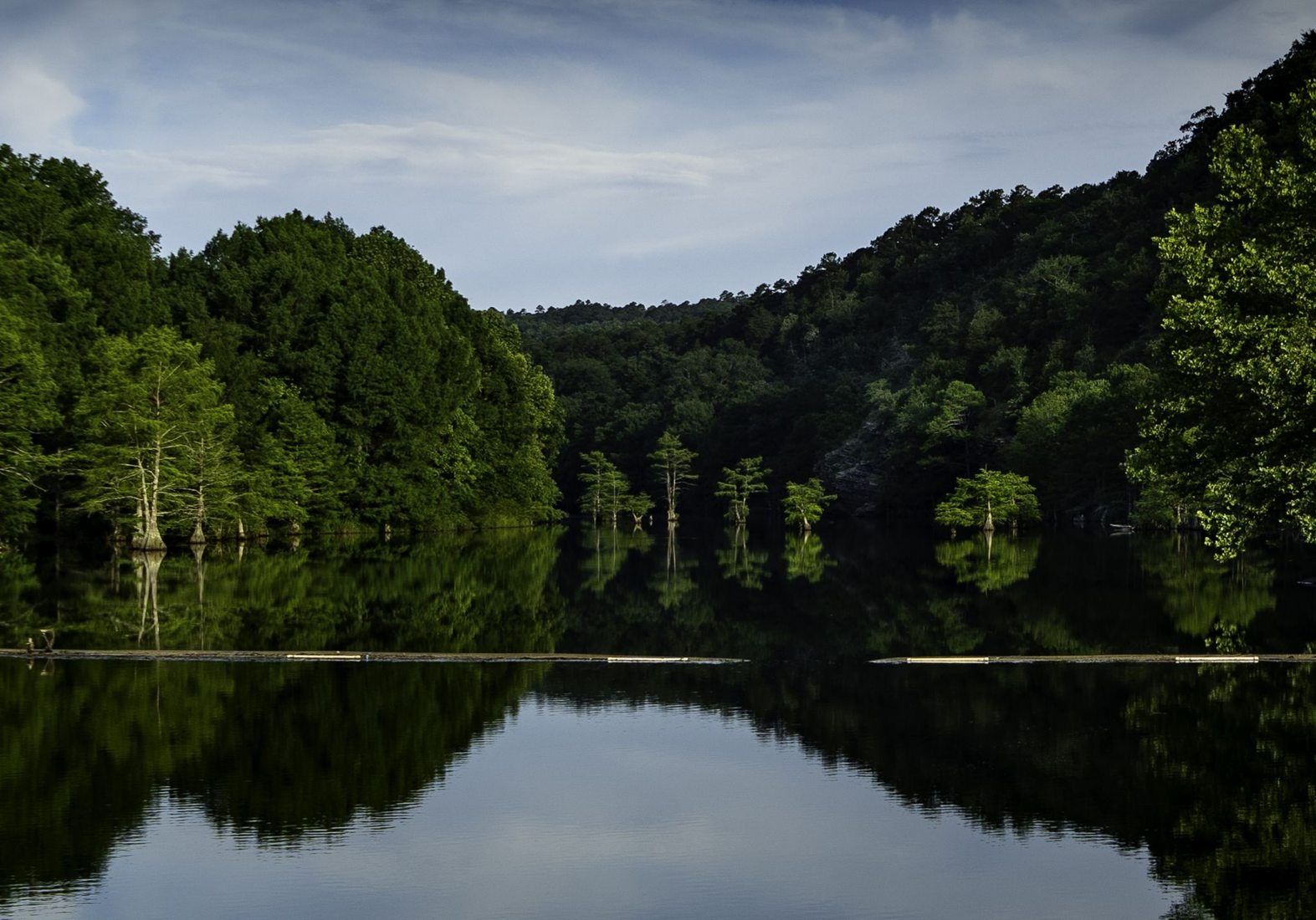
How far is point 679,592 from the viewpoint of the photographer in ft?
131

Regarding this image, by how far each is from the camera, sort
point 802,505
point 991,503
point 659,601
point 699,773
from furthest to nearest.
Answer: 1. point 802,505
2. point 991,503
3. point 659,601
4. point 699,773

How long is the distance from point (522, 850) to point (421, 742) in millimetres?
4956

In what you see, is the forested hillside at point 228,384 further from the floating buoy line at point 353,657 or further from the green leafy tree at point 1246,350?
the green leafy tree at point 1246,350

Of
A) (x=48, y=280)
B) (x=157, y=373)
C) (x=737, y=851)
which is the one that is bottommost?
(x=737, y=851)

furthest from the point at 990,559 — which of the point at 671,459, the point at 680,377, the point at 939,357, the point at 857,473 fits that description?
the point at 680,377

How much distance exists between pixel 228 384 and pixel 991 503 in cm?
4837

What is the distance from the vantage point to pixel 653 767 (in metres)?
17.5

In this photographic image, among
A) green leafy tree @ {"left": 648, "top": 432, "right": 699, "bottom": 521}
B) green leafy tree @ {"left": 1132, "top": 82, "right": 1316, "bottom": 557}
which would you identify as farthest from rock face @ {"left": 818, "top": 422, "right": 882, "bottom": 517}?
green leafy tree @ {"left": 1132, "top": 82, "right": 1316, "bottom": 557}

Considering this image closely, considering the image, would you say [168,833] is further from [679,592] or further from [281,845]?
[679,592]

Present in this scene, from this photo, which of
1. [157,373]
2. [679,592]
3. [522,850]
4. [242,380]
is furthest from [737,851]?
[242,380]

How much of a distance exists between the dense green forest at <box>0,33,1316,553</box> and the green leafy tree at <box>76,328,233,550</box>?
15 centimetres

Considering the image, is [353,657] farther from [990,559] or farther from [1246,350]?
[990,559]

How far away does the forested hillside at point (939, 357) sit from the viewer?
3775 inches

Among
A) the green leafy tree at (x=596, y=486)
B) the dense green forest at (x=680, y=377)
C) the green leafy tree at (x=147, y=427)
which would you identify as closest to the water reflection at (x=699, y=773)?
the dense green forest at (x=680, y=377)
